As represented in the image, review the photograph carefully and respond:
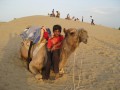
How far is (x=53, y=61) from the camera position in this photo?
7.63 metres

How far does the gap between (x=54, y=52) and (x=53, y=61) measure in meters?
0.24

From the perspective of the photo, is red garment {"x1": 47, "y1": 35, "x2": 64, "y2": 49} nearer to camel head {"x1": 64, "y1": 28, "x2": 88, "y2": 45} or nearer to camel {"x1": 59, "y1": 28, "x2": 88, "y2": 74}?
camel {"x1": 59, "y1": 28, "x2": 88, "y2": 74}

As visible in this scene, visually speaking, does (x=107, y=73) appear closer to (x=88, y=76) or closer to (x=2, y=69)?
(x=88, y=76)

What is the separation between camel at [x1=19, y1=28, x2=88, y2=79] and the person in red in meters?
0.16

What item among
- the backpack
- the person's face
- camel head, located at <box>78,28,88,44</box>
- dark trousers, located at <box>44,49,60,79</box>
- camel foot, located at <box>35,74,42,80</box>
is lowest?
camel foot, located at <box>35,74,42,80</box>

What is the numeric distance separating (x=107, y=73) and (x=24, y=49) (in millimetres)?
2879

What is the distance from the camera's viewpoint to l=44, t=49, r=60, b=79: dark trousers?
7593 mm

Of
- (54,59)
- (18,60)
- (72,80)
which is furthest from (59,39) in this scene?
(18,60)

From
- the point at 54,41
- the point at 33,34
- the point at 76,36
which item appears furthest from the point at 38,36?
the point at 76,36

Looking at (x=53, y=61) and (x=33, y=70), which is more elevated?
(x=53, y=61)

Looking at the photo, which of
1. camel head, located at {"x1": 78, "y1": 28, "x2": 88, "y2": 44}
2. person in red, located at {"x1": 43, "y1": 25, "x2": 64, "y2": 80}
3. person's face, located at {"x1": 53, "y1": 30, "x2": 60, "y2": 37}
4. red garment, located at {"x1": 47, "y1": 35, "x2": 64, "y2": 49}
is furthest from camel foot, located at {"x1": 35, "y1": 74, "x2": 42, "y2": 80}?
camel head, located at {"x1": 78, "y1": 28, "x2": 88, "y2": 44}

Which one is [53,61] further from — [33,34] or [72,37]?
[33,34]

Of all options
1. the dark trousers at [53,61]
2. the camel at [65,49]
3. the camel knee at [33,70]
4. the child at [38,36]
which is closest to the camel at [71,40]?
the camel at [65,49]

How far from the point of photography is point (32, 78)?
792 centimetres
